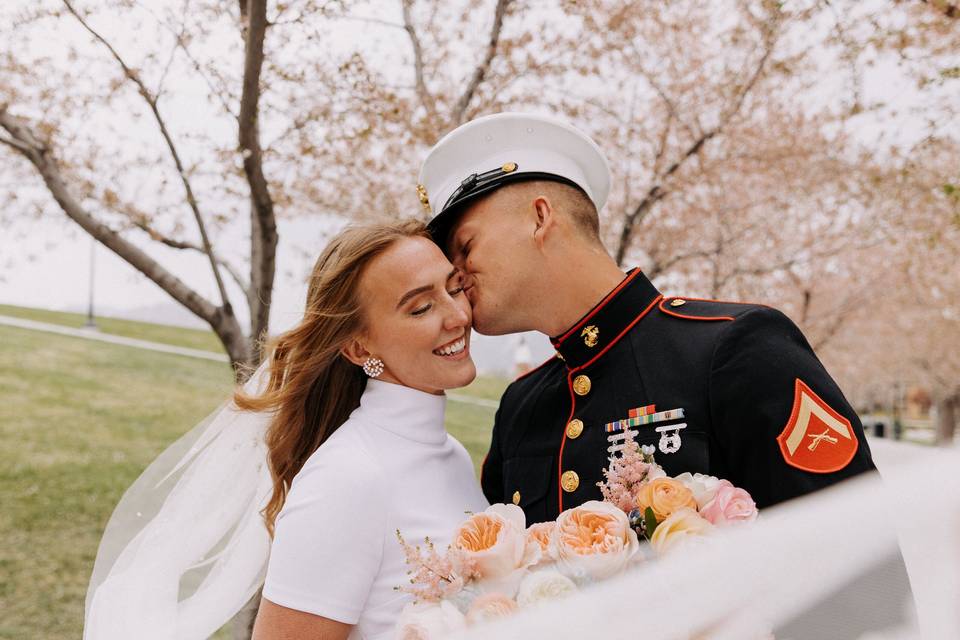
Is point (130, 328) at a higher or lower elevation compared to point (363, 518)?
higher

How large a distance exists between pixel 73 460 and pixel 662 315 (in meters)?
11.2

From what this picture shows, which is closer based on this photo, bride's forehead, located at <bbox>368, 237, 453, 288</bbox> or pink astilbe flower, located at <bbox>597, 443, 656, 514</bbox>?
pink astilbe flower, located at <bbox>597, 443, 656, 514</bbox>

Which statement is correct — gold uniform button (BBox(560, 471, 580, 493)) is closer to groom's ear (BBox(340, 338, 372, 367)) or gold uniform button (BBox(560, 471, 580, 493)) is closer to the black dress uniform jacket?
the black dress uniform jacket

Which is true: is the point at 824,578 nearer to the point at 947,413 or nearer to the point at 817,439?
the point at 817,439

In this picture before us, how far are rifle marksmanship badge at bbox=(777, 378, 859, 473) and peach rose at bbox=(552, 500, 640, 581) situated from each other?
22.0 inches

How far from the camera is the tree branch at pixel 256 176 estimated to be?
3.57 m

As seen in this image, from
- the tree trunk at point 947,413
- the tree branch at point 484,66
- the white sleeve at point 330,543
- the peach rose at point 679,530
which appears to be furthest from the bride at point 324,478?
the tree trunk at point 947,413

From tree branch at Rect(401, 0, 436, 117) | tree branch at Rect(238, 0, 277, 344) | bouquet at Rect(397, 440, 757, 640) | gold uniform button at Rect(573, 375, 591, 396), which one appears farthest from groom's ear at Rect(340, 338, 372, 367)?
tree branch at Rect(401, 0, 436, 117)

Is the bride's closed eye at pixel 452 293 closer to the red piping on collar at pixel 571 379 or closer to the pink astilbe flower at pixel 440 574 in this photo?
the red piping on collar at pixel 571 379

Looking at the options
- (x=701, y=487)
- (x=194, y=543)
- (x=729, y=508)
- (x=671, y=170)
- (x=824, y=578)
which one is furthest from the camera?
(x=671, y=170)

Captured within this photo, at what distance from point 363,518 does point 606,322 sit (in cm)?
95

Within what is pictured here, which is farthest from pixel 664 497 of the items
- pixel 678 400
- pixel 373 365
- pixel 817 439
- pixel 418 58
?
pixel 418 58

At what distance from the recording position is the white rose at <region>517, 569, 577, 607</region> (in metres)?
1.31

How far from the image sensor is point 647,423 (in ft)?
7.22
